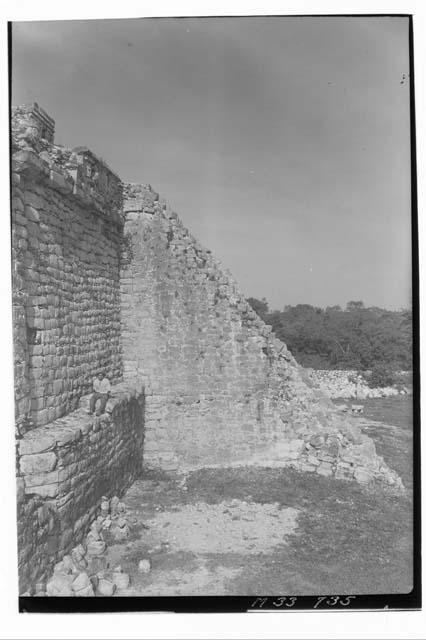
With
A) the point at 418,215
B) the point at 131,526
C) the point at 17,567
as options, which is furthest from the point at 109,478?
the point at 418,215

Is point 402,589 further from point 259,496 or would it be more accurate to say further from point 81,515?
point 81,515

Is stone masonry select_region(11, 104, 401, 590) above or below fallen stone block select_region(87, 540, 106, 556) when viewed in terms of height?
above

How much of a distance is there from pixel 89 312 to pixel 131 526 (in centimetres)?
277

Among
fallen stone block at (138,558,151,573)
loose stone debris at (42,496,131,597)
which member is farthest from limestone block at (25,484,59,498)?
fallen stone block at (138,558,151,573)

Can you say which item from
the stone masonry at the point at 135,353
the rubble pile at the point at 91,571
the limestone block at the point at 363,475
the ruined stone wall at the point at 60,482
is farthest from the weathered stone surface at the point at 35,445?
the limestone block at the point at 363,475

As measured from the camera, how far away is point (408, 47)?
437 centimetres

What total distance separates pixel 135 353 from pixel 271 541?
136 inches

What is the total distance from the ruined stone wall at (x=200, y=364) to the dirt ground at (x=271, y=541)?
996 mm

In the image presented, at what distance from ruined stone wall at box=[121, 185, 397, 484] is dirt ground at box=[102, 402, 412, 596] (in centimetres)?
100

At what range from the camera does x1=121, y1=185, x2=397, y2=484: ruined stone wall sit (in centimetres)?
675

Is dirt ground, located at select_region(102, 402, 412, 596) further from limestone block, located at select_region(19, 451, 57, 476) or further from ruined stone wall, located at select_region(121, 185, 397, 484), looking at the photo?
limestone block, located at select_region(19, 451, 57, 476)

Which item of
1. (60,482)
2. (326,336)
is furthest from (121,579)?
(326,336)

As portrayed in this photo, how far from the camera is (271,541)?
15.8 feet

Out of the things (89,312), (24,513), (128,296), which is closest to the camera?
(24,513)
